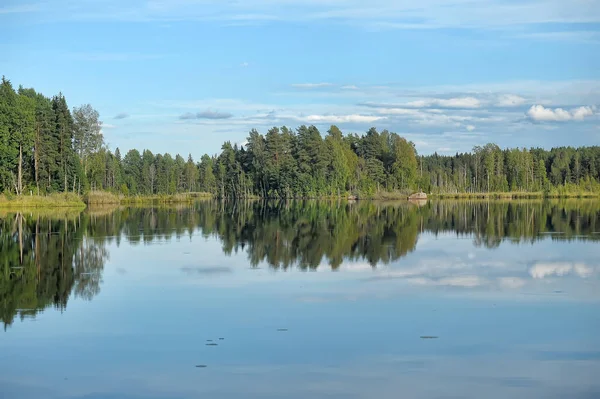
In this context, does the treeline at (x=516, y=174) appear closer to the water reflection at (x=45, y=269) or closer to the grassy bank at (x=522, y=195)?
the grassy bank at (x=522, y=195)

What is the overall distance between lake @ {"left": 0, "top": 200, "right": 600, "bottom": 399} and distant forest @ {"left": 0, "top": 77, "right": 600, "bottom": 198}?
48.0 m

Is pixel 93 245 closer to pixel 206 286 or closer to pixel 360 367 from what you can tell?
pixel 206 286

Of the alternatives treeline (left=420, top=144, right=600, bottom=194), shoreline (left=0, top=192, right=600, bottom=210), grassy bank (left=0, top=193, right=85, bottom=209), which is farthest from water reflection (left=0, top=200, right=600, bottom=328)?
treeline (left=420, top=144, right=600, bottom=194)

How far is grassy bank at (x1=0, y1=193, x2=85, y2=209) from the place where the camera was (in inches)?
2657

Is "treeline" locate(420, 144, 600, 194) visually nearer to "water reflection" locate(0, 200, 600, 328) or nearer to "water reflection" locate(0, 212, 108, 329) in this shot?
"water reflection" locate(0, 200, 600, 328)

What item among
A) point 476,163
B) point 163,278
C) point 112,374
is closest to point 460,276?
point 163,278

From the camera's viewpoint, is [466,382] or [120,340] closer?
[466,382]

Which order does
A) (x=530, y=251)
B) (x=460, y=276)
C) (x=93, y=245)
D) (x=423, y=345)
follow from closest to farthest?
(x=423, y=345), (x=460, y=276), (x=530, y=251), (x=93, y=245)

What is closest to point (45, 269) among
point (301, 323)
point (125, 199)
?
point (301, 323)

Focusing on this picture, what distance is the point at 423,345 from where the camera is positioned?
11.8 meters

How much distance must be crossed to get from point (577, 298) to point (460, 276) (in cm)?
421

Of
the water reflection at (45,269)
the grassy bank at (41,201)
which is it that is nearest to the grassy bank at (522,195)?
the grassy bank at (41,201)

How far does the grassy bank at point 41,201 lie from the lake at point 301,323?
43.4 meters

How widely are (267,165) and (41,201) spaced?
63321 millimetres
